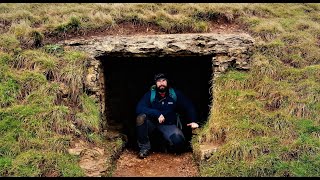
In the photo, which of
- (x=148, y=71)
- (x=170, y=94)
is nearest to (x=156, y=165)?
(x=170, y=94)

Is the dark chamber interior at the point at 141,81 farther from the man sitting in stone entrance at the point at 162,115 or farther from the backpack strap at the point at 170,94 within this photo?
the backpack strap at the point at 170,94

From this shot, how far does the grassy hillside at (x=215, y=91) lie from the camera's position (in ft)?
23.5

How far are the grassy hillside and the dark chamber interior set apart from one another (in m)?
1.34

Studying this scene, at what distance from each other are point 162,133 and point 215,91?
157 centimetres

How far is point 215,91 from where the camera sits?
29.0 ft

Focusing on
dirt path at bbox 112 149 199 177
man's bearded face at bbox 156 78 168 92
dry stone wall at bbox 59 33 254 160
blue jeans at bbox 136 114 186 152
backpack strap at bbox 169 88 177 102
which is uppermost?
dry stone wall at bbox 59 33 254 160

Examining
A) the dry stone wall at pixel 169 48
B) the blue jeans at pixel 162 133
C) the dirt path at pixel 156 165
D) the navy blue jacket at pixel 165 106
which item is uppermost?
the dry stone wall at pixel 169 48

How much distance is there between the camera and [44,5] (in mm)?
11484

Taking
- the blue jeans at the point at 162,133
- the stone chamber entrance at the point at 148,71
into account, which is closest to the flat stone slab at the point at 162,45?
the stone chamber entrance at the point at 148,71

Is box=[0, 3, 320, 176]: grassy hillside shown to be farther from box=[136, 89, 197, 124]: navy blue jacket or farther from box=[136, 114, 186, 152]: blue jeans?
box=[136, 114, 186, 152]: blue jeans

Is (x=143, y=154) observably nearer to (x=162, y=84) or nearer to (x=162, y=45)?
(x=162, y=84)

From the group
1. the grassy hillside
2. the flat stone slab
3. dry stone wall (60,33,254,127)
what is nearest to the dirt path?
the grassy hillside

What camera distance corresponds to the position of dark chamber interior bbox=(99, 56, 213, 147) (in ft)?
35.5

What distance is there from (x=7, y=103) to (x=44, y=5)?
440cm
